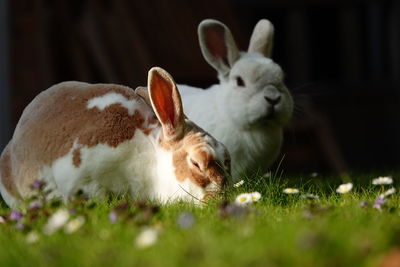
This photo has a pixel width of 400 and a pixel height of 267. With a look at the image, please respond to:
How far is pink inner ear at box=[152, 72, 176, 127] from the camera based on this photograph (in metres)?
3.50

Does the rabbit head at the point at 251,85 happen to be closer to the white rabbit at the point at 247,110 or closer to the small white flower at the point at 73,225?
the white rabbit at the point at 247,110

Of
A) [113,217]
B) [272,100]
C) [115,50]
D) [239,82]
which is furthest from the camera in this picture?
[115,50]

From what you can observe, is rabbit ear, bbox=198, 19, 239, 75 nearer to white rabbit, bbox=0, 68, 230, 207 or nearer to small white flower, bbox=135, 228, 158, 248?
white rabbit, bbox=0, 68, 230, 207

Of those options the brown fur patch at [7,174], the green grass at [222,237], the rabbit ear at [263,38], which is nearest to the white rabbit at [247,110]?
the rabbit ear at [263,38]

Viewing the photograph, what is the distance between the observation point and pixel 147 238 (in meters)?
Answer: 2.40

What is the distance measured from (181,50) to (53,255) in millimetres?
4576

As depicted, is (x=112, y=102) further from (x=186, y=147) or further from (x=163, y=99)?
(x=186, y=147)

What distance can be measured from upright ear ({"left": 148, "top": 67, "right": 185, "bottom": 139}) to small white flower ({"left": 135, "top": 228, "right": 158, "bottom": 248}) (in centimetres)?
105

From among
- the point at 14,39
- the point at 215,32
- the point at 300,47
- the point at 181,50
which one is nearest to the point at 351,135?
the point at 300,47

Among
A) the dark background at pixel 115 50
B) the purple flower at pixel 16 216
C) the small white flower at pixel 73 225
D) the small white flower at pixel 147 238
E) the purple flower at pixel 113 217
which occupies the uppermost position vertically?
the small white flower at pixel 147 238

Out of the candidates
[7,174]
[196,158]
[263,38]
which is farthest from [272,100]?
Answer: [7,174]

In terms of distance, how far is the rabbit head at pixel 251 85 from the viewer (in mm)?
4391

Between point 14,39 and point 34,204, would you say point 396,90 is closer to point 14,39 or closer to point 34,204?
point 14,39

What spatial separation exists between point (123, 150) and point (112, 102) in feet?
0.89
